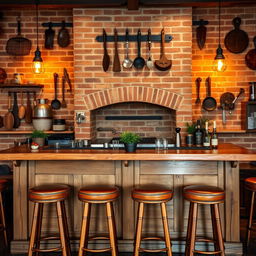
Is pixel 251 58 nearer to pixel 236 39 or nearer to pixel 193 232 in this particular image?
pixel 236 39

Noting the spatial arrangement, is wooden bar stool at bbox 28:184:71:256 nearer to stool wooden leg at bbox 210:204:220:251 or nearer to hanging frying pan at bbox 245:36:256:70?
stool wooden leg at bbox 210:204:220:251

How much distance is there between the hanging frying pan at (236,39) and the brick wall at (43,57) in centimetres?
215

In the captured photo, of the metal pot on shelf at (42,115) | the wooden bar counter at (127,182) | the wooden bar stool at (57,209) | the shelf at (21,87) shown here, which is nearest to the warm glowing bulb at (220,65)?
the wooden bar counter at (127,182)

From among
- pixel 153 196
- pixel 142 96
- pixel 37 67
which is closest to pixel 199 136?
pixel 142 96

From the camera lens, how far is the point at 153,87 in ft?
16.0

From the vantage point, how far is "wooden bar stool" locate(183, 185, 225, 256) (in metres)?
3.10

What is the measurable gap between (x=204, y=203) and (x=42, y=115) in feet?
8.92

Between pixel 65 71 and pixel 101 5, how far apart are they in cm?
102

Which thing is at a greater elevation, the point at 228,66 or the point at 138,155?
the point at 228,66

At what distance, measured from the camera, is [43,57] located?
5277mm

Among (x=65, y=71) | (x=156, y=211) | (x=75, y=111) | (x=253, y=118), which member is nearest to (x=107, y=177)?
(x=156, y=211)

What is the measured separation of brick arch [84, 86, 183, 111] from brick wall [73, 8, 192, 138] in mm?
40

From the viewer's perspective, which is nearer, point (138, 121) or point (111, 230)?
point (111, 230)

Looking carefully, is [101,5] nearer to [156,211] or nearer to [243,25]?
[243,25]
